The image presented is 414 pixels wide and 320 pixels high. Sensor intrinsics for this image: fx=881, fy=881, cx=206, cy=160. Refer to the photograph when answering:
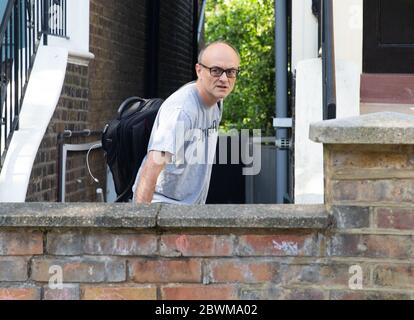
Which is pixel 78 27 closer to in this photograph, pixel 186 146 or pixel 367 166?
pixel 186 146

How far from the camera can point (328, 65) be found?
5195 millimetres

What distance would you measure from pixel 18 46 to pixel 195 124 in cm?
180

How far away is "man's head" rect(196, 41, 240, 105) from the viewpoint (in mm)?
4461

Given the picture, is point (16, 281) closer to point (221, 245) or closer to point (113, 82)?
point (221, 245)

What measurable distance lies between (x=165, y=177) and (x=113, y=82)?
4.25m

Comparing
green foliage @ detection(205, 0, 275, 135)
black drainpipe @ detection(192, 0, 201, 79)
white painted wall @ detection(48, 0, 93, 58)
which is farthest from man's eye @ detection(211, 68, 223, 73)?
green foliage @ detection(205, 0, 275, 135)

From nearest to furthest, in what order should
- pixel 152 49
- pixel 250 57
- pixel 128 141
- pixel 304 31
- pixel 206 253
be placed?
pixel 206 253
pixel 128 141
pixel 304 31
pixel 152 49
pixel 250 57

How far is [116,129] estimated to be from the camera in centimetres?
484

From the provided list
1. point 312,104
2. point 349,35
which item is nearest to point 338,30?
point 349,35

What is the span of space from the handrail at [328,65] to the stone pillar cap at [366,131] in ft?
5.18

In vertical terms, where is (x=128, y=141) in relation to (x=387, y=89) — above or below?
below

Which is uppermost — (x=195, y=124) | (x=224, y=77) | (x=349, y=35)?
(x=349, y=35)

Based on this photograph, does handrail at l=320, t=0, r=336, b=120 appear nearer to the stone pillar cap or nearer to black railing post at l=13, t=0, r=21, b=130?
the stone pillar cap
